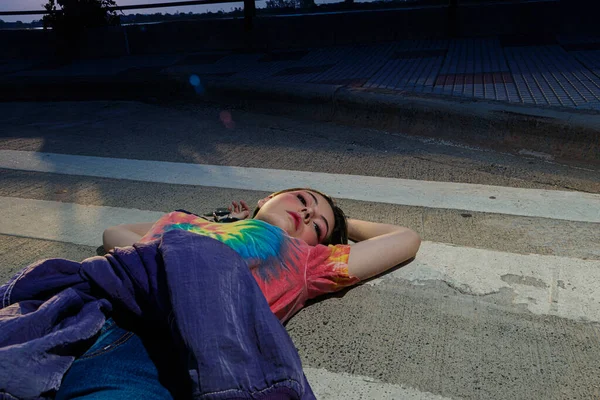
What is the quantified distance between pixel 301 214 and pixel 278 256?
42 cm

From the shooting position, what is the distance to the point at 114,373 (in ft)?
5.29

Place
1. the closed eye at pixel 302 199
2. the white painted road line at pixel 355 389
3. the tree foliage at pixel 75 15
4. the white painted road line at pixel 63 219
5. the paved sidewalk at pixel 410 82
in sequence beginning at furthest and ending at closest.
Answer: the tree foliage at pixel 75 15
the paved sidewalk at pixel 410 82
the white painted road line at pixel 63 219
the closed eye at pixel 302 199
the white painted road line at pixel 355 389

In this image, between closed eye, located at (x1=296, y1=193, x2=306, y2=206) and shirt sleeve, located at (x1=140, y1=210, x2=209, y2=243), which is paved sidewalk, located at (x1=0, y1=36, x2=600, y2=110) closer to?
closed eye, located at (x1=296, y1=193, x2=306, y2=206)

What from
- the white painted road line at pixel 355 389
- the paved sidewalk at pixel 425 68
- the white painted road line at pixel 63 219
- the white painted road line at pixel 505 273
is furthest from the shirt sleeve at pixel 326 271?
the paved sidewalk at pixel 425 68

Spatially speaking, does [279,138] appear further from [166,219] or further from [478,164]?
[166,219]

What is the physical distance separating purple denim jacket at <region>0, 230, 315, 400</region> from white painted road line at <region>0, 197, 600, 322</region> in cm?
105

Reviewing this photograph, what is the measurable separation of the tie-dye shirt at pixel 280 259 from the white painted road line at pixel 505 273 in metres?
0.30

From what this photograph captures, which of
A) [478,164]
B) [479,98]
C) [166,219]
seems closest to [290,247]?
[166,219]

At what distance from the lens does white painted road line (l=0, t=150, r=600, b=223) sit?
11.1 ft

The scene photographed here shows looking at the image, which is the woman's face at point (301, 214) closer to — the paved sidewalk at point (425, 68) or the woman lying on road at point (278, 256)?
the woman lying on road at point (278, 256)

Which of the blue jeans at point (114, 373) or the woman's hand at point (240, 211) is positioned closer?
the blue jeans at point (114, 373)

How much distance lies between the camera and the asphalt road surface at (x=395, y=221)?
205 cm

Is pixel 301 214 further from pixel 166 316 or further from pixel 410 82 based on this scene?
pixel 410 82

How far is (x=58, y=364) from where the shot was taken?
158cm
